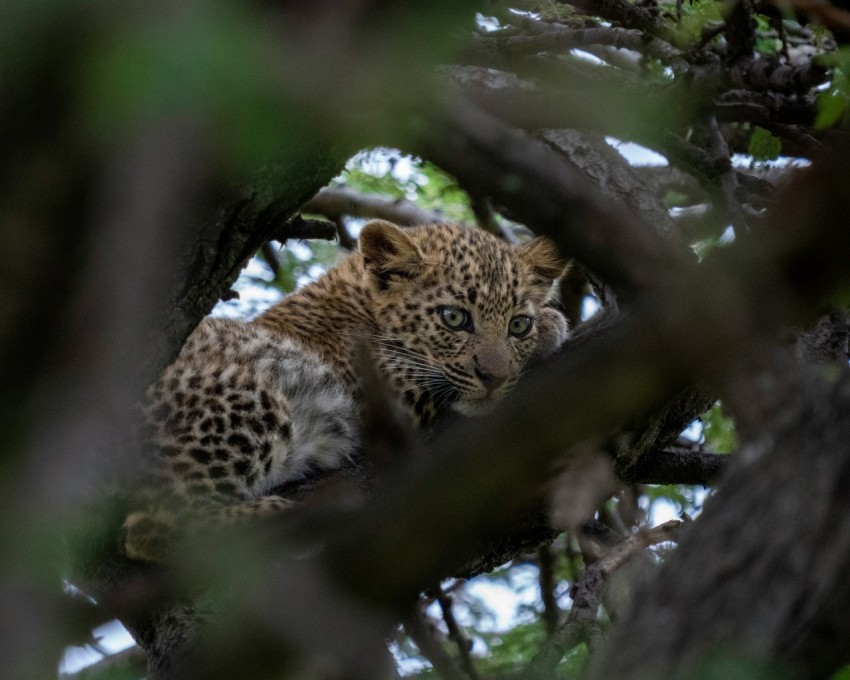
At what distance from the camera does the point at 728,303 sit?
77.4 inches

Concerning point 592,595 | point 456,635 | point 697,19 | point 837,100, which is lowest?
point 456,635

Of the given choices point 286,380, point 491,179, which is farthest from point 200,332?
point 491,179

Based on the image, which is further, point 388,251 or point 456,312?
point 388,251

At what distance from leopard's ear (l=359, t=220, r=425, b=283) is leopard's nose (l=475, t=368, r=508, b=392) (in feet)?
3.60

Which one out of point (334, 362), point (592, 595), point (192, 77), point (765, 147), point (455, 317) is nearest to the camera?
point (192, 77)

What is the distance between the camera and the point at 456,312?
24.6 ft

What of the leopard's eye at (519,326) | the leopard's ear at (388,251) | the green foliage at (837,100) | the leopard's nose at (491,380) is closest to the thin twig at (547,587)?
the leopard's nose at (491,380)

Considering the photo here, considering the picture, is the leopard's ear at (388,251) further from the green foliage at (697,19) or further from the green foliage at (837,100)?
the green foliage at (837,100)

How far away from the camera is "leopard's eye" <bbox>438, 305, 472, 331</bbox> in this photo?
743cm

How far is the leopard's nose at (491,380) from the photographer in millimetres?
6918

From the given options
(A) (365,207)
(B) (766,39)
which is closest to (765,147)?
(B) (766,39)

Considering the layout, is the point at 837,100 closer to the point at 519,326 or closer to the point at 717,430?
the point at 717,430

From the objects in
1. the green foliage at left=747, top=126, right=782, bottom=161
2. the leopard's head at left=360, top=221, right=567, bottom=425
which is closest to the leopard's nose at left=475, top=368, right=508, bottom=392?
the leopard's head at left=360, top=221, right=567, bottom=425

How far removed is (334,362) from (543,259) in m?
1.78
